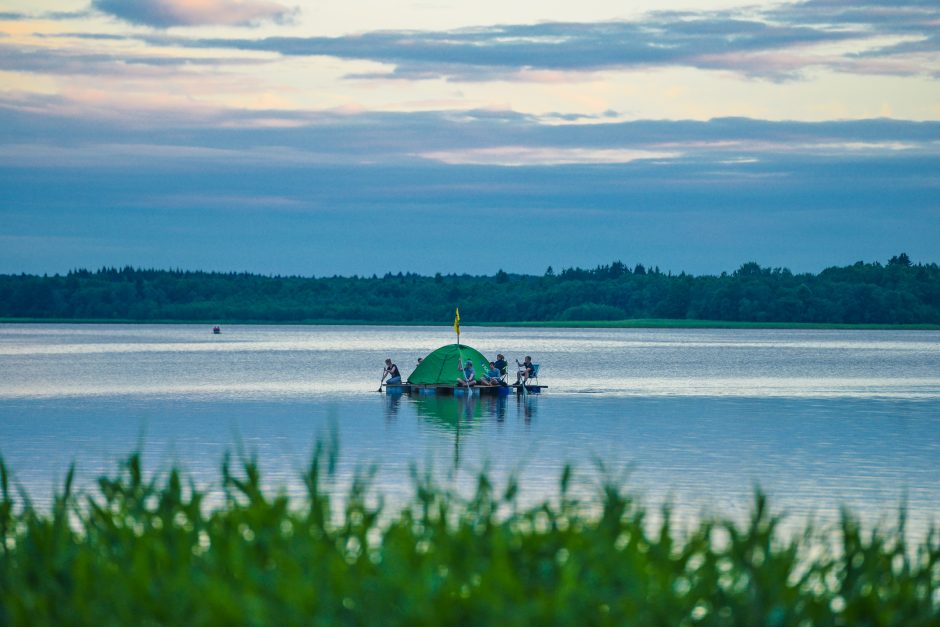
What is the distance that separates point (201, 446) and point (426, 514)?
45.7ft

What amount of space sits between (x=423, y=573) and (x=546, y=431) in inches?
729

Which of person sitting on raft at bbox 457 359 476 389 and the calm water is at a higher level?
person sitting on raft at bbox 457 359 476 389

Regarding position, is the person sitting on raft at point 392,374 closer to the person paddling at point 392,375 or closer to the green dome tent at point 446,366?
the person paddling at point 392,375

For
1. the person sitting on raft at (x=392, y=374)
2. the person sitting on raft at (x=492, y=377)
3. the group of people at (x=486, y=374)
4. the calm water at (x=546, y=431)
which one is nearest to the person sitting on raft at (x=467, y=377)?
the group of people at (x=486, y=374)

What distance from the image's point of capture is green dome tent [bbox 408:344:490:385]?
37625 mm

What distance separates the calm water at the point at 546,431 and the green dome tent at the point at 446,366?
143 cm

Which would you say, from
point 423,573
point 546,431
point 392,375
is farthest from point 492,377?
point 423,573

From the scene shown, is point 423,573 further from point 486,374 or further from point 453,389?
point 486,374

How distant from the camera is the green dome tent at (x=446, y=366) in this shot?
37.6 metres

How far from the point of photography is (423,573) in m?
7.60

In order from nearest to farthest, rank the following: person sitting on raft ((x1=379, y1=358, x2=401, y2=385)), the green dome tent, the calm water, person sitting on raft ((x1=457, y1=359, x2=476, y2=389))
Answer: the calm water, person sitting on raft ((x1=457, y1=359, x2=476, y2=389)), the green dome tent, person sitting on raft ((x1=379, y1=358, x2=401, y2=385))

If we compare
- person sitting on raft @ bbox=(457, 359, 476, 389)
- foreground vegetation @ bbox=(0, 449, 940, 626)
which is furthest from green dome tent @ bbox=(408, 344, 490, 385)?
foreground vegetation @ bbox=(0, 449, 940, 626)

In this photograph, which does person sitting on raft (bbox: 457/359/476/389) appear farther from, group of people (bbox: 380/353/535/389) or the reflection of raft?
the reflection of raft

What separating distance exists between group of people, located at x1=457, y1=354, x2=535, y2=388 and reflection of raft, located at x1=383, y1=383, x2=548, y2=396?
145 mm
